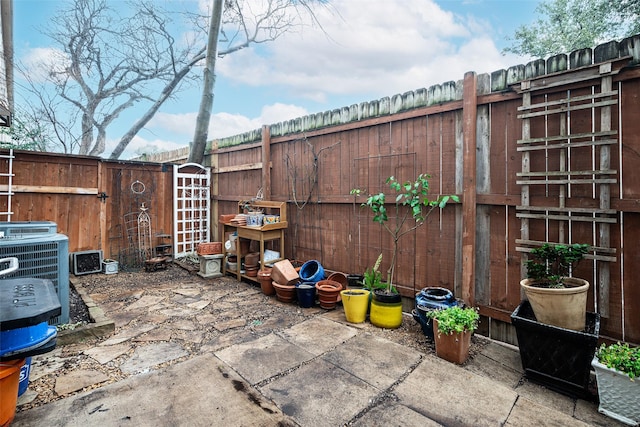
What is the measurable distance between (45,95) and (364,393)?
9780 mm

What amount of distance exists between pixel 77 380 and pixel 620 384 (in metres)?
3.21

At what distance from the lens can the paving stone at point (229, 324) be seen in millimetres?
2799

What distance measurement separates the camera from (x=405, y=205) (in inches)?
123

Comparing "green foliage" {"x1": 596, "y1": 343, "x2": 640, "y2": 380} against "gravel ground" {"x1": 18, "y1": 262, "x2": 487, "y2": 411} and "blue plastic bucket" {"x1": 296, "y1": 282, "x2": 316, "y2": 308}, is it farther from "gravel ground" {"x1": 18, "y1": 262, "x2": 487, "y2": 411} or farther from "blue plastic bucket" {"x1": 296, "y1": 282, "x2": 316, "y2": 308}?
"blue plastic bucket" {"x1": 296, "y1": 282, "x2": 316, "y2": 308}

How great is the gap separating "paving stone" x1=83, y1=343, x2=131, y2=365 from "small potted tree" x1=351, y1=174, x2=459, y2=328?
2.11 metres

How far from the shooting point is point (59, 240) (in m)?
2.57

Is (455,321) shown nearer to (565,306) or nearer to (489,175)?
(565,306)

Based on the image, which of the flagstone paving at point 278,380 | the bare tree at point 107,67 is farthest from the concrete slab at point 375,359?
the bare tree at point 107,67

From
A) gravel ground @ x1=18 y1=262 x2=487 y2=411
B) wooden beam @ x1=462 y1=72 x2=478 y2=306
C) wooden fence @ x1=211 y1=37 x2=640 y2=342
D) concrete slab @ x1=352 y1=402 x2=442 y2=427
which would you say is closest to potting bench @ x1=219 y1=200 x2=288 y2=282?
gravel ground @ x1=18 y1=262 x2=487 y2=411

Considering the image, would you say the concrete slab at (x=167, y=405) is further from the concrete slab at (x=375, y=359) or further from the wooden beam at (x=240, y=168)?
the wooden beam at (x=240, y=168)

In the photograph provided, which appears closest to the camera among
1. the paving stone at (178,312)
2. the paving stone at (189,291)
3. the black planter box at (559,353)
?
the black planter box at (559,353)

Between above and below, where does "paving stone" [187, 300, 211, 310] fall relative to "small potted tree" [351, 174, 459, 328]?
below

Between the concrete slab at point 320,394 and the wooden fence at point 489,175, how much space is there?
136 centimetres

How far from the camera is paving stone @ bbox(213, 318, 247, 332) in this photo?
9.18 ft
